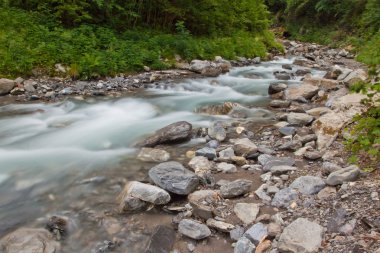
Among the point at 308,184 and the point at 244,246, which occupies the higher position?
the point at 308,184

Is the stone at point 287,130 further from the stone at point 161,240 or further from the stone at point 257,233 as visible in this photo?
the stone at point 161,240

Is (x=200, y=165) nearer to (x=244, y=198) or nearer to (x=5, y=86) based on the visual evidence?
(x=244, y=198)

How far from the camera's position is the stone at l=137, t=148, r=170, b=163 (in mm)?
5926

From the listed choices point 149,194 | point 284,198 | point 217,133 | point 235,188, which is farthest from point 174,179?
point 217,133

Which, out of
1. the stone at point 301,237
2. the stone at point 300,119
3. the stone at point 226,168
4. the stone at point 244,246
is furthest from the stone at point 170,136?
the stone at point 301,237

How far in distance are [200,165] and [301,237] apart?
7.65 ft

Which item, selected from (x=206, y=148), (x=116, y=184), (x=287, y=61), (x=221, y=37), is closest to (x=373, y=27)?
(x=287, y=61)

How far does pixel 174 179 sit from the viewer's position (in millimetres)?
4719

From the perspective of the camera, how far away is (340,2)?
25859mm

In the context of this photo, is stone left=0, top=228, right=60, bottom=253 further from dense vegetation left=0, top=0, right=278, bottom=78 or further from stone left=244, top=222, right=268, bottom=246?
dense vegetation left=0, top=0, right=278, bottom=78

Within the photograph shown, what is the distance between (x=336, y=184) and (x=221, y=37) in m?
14.1

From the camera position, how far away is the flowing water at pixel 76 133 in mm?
5043

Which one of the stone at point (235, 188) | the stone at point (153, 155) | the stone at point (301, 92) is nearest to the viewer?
the stone at point (235, 188)

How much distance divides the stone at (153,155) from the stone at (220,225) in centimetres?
204
